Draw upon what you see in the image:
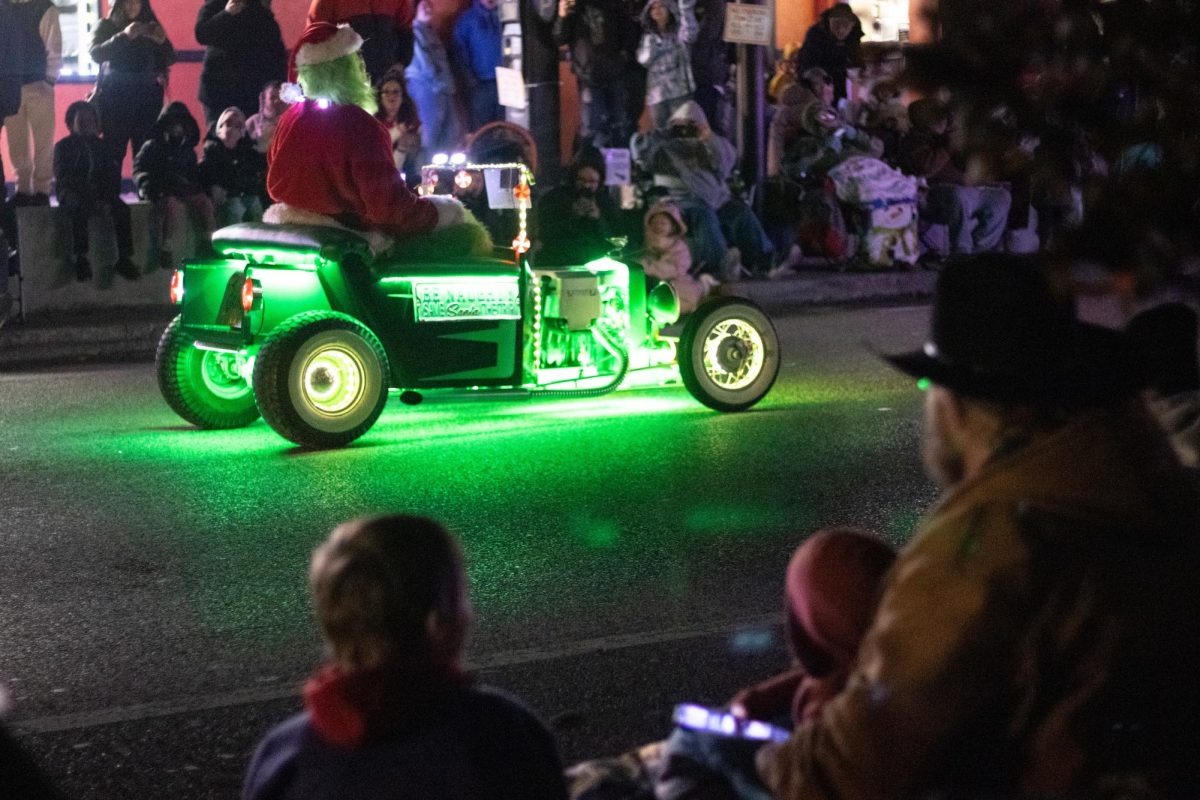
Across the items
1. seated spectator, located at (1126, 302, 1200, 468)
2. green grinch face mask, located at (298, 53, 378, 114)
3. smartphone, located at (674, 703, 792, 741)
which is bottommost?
smartphone, located at (674, 703, 792, 741)

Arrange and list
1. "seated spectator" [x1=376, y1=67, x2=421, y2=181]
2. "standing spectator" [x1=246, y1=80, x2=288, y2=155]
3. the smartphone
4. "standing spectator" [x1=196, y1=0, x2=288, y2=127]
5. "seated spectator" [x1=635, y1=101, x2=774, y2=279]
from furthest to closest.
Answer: "seated spectator" [x1=635, y1=101, x2=774, y2=279] → "standing spectator" [x1=196, y1=0, x2=288, y2=127] → "seated spectator" [x1=376, y1=67, x2=421, y2=181] → "standing spectator" [x1=246, y1=80, x2=288, y2=155] → the smartphone

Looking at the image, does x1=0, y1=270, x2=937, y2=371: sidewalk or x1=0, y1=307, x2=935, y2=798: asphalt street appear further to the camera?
x1=0, y1=270, x2=937, y2=371: sidewalk

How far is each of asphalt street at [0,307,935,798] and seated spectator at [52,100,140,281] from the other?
2.76 metres

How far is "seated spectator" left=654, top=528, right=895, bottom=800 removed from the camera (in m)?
3.09

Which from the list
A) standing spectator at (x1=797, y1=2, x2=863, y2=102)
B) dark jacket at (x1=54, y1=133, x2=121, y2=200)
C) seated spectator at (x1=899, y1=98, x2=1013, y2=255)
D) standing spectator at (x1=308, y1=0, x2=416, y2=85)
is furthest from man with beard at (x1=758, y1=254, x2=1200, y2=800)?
standing spectator at (x1=797, y1=2, x2=863, y2=102)

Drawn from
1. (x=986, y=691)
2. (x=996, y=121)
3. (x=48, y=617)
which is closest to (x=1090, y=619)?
(x=986, y=691)

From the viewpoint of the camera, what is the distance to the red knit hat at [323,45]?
30.2ft

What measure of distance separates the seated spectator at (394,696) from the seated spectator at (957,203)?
1590cm

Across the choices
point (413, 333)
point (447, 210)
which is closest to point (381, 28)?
point (447, 210)

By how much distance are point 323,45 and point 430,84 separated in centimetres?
753

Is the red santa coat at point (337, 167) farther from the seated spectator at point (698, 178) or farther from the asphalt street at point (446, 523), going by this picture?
the seated spectator at point (698, 178)

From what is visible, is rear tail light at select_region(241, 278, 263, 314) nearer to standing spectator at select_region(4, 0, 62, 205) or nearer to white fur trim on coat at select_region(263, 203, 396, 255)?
white fur trim on coat at select_region(263, 203, 396, 255)

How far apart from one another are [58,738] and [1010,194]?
51.5ft

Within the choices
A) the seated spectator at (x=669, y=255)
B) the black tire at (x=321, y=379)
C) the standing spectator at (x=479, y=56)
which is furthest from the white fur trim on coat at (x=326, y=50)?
the standing spectator at (x=479, y=56)
